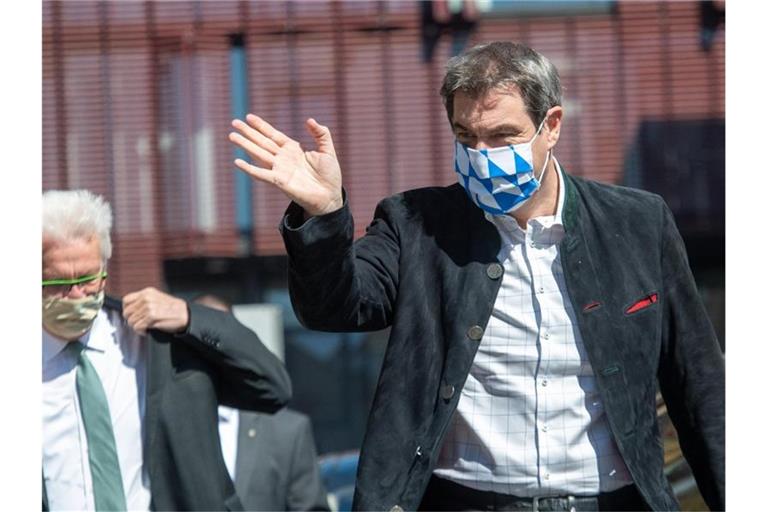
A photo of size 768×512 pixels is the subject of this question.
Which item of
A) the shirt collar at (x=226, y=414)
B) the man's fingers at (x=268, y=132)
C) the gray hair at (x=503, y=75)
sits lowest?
the shirt collar at (x=226, y=414)

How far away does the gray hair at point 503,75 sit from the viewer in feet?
10.2

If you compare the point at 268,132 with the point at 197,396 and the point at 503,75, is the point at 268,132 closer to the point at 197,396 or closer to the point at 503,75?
the point at 503,75

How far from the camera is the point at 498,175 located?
309cm

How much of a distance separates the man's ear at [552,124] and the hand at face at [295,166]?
0.50 meters

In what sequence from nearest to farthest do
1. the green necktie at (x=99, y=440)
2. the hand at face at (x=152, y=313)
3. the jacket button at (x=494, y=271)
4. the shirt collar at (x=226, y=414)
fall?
the jacket button at (x=494, y=271) → the green necktie at (x=99, y=440) → the hand at face at (x=152, y=313) → the shirt collar at (x=226, y=414)

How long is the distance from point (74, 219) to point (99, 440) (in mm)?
594

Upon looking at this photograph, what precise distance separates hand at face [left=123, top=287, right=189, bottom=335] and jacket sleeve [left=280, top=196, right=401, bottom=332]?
0.94 metres

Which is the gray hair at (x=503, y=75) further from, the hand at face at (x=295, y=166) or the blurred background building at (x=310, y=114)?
the blurred background building at (x=310, y=114)

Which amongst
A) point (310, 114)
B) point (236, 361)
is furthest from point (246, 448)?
point (310, 114)

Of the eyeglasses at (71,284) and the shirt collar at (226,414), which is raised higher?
the eyeglasses at (71,284)

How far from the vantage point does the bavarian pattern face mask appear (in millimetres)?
3092

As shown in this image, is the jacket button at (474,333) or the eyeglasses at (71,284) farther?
the eyeglasses at (71,284)

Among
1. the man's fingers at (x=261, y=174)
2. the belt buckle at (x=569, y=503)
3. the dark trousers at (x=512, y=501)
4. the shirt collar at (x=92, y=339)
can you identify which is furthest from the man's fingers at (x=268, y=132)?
the shirt collar at (x=92, y=339)
